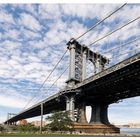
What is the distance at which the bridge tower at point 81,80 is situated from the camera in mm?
69062

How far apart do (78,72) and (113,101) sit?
42.9 feet

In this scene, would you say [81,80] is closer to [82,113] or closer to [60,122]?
[82,113]

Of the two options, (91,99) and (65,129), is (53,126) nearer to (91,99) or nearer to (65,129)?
(65,129)

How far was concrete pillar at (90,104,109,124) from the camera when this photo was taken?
7568cm

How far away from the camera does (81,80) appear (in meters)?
71.8

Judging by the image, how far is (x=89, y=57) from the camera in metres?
77.6

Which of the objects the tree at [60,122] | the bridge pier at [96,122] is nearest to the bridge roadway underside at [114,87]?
the bridge pier at [96,122]

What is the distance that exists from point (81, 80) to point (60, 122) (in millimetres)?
14137

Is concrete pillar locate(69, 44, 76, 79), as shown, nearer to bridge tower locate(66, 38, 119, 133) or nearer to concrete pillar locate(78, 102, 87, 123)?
bridge tower locate(66, 38, 119, 133)

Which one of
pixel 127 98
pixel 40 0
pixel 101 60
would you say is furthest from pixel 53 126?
pixel 40 0

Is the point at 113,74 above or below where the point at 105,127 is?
above

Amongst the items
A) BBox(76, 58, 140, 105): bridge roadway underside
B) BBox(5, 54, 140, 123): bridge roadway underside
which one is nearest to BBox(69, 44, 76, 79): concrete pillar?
BBox(5, 54, 140, 123): bridge roadway underside

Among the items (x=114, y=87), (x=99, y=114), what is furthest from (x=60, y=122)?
(x=99, y=114)

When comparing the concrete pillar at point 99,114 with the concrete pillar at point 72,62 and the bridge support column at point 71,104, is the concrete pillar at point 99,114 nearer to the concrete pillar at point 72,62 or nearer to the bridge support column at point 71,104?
the bridge support column at point 71,104
